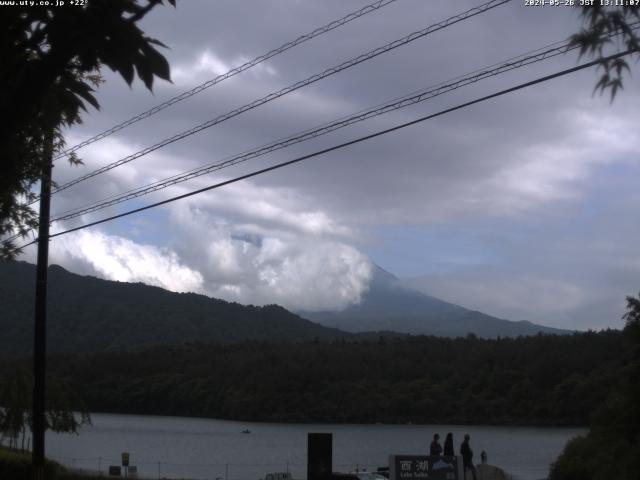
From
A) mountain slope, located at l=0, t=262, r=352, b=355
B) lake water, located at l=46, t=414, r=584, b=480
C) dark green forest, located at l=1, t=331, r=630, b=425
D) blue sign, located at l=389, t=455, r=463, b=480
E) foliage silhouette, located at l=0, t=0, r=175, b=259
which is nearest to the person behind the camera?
foliage silhouette, located at l=0, t=0, r=175, b=259

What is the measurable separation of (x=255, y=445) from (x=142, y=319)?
7630 cm

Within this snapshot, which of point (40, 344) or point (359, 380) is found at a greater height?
point (40, 344)

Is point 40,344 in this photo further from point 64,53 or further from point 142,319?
point 142,319

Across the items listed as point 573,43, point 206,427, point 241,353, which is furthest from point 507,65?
point 241,353

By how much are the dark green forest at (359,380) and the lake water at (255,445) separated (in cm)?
334

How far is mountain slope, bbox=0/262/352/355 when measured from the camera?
424 feet

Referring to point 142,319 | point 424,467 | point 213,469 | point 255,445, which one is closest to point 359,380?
point 255,445

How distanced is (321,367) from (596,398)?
43229 millimetres

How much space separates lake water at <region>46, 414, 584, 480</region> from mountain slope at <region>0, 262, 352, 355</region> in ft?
62.3

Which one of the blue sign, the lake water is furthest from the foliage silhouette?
the lake water

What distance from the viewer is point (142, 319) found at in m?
156

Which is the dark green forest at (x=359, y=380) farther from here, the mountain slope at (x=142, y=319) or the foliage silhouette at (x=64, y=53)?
the foliage silhouette at (x=64, y=53)

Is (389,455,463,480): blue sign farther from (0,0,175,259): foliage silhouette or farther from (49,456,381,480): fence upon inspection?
(49,456,381,480): fence

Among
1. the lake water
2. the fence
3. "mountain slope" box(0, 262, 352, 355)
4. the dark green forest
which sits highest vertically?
"mountain slope" box(0, 262, 352, 355)
